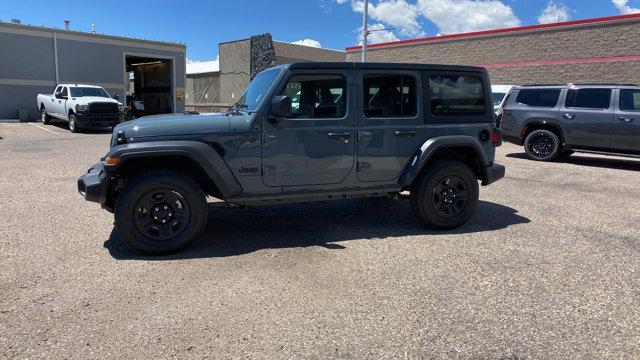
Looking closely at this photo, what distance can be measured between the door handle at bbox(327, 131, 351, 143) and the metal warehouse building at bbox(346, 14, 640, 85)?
23.7 meters

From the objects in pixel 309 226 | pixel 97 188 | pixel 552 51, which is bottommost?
pixel 309 226

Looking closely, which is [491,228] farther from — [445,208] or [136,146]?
[136,146]

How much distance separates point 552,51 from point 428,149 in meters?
24.3

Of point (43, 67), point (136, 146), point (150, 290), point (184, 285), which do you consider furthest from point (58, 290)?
point (43, 67)

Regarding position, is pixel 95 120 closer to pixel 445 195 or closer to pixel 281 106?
pixel 281 106

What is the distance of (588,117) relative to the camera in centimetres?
1095

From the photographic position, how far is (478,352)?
3.02 metres

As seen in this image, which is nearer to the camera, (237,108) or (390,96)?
(237,108)

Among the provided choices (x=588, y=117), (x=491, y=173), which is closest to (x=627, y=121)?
(x=588, y=117)

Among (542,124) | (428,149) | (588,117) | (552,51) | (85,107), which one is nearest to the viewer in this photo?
(428,149)

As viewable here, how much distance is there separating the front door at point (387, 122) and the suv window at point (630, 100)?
7623mm

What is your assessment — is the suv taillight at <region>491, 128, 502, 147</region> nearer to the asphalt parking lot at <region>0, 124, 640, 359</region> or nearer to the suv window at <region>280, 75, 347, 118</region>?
the asphalt parking lot at <region>0, 124, 640, 359</region>

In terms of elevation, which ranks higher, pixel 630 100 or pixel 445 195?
pixel 630 100

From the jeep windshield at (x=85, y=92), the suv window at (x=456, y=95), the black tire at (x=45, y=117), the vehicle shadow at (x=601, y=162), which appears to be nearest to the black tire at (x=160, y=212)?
the suv window at (x=456, y=95)
